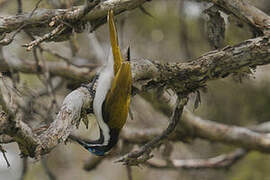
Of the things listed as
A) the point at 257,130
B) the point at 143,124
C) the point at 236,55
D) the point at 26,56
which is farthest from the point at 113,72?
the point at 26,56

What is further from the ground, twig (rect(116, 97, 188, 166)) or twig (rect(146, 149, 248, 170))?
twig (rect(116, 97, 188, 166))

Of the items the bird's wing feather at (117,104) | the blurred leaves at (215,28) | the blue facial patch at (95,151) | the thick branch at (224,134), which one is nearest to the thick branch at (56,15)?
the bird's wing feather at (117,104)

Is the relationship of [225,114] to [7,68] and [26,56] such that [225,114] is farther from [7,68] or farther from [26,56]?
[7,68]

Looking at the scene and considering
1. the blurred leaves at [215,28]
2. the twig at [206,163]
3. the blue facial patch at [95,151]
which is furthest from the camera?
the twig at [206,163]

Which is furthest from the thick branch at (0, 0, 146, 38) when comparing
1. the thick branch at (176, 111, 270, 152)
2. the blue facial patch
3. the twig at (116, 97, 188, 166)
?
the thick branch at (176, 111, 270, 152)

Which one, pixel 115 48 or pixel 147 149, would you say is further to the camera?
pixel 115 48

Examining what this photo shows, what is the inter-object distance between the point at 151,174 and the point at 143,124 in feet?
3.98

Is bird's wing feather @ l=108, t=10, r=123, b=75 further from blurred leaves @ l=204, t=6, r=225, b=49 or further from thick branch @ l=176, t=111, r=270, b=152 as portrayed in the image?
thick branch @ l=176, t=111, r=270, b=152

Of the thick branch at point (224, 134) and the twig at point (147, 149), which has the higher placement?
the twig at point (147, 149)

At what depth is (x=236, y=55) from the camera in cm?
274

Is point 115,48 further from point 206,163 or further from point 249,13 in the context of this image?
point 206,163

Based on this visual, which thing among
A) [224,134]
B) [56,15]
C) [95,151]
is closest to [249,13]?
[56,15]

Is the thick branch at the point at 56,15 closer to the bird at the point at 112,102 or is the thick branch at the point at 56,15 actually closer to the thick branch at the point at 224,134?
the bird at the point at 112,102

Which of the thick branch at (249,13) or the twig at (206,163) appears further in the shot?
the twig at (206,163)
